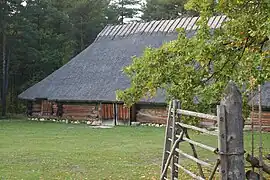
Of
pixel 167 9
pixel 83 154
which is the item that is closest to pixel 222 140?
pixel 83 154

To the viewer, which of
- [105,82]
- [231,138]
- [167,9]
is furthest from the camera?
[167,9]

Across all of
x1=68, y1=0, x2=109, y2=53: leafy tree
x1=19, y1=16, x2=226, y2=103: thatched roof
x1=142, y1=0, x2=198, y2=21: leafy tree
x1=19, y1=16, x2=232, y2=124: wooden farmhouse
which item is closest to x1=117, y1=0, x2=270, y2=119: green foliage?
x1=19, y1=16, x2=232, y2=124: wooden farmhouse

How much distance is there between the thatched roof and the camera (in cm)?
2550

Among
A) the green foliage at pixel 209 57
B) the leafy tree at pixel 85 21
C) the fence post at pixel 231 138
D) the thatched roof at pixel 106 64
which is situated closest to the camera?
the fence post at pixel 231 138

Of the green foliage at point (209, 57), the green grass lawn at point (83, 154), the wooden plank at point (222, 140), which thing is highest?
the green foliage at point (209, 57)

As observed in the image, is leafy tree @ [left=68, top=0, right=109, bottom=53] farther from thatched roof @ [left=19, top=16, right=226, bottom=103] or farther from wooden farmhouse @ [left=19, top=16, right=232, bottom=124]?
thatched roof @ [left=19, top=16, right=226, bottom=103]

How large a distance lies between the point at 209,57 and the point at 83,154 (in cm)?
638

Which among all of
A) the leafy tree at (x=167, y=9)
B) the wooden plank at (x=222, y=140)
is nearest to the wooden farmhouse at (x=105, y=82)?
the leafy tree at (x=167, y=9)

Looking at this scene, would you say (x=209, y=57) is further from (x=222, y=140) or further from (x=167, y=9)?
(x=167, y=9)

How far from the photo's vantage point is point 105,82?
2573 centimetres

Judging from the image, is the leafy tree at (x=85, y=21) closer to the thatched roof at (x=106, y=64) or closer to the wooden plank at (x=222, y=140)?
the thatched roof at (x=106, y=64)

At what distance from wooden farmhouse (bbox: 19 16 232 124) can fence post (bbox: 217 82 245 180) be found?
55.5ft

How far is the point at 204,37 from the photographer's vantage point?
310 inches

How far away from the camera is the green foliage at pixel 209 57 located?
24.0ft
